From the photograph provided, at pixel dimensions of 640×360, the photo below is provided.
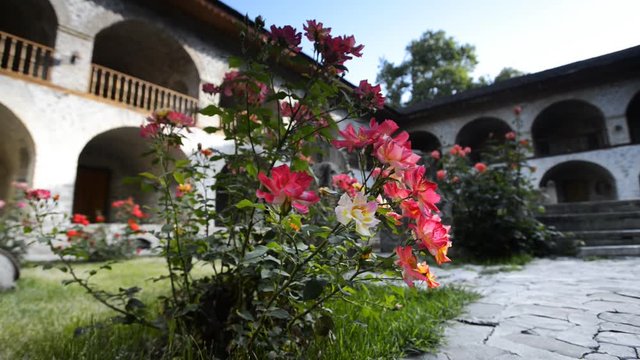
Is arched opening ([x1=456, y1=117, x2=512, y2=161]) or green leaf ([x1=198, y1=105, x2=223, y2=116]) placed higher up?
arched opening ([x1=456, y1=117, x2=512, y2=161])

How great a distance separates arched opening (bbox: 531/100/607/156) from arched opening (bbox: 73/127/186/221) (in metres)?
14.7

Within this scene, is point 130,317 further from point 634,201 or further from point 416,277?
point 634,201

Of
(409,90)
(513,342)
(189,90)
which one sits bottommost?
(513,342)

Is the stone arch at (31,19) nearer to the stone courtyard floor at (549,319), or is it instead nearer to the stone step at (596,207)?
the stone courtyard floor at (549,319)

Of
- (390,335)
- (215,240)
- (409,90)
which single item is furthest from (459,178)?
(409,90)

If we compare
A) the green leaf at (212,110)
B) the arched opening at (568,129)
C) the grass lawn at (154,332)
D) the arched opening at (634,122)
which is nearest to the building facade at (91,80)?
the grass lawn at (154,332)

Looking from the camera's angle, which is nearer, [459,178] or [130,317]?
[130,317]

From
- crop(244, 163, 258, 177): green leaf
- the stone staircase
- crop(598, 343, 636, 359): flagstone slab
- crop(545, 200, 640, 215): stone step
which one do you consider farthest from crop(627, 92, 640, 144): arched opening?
crop(244, 163, 258, 177): green leaf

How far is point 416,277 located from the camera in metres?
0.80

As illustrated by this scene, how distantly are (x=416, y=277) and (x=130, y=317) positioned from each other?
3.71ft

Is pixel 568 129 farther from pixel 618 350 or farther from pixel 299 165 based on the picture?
pixel 299 165

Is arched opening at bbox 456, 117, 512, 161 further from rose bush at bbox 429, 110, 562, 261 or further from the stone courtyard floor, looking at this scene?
the stone courtyard floor

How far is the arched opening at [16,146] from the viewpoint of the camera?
5.78 metres

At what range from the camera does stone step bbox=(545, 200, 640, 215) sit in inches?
216
